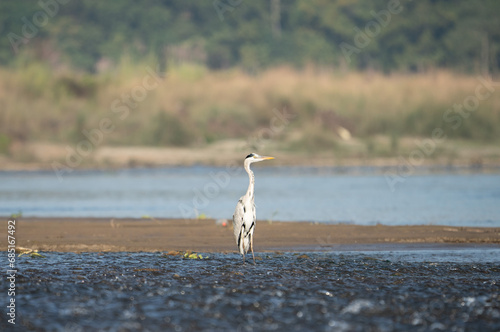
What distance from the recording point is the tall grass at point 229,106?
33094mm

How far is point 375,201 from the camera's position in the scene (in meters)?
20.2

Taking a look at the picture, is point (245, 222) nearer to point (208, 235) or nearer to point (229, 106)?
point (208, 235)

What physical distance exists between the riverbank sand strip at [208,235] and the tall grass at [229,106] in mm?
17560

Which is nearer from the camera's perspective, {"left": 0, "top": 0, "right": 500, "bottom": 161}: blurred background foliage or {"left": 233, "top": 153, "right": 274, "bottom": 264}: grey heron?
{"left": 233, "top": 153, "right": 274, "bottom": 264}: grey heron

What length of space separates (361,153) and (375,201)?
12.4 m

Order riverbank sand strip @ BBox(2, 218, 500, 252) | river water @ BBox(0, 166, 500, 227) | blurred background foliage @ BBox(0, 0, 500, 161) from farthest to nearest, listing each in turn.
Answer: blurred background foliage @ BBox(0, 0, 500, 161) → river water @ BBox(0, 166, 500, 227) → riverbank sand strip @ BBox(2, 218, 500, 252)

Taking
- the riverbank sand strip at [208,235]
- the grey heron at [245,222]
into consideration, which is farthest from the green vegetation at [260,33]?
the grey heron at [245,222]

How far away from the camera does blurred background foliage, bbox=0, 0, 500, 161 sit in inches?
1316

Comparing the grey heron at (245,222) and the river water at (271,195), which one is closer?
the grey heron at (245,222)

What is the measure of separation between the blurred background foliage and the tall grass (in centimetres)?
6

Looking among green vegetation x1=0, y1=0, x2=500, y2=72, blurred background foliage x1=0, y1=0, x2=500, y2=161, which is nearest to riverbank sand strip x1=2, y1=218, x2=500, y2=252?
blurred background foliage x1=0, y1=0, x2=500, y2=161

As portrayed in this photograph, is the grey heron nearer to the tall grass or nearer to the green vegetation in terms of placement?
the tall grass

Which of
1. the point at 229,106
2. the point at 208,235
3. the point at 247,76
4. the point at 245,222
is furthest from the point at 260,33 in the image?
the point at 245,222

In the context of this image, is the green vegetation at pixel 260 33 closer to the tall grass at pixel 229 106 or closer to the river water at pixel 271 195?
the tall grass at pixel 229 106
